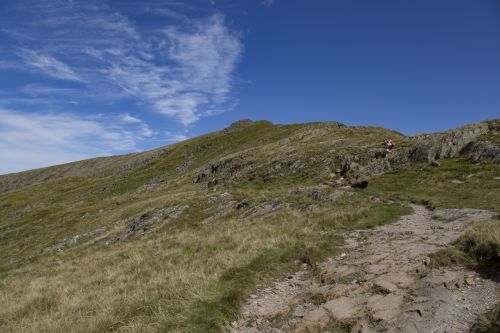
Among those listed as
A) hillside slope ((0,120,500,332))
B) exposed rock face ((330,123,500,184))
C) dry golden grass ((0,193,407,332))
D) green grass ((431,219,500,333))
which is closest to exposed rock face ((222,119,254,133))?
hillside slope ((0,120,500,332))

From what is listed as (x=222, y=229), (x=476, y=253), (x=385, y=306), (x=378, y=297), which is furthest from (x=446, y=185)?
(x=385, y=306)

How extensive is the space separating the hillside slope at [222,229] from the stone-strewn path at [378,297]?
94 cm

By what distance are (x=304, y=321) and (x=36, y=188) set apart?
139m

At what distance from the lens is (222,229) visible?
2552 centimetres

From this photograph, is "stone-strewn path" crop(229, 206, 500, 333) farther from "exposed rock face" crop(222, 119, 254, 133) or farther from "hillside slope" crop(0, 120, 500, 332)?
"exposed rock face" crop(222, 119, 254, 133)

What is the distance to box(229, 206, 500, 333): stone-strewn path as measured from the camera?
7.52 m

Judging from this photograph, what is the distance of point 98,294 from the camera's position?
45.9 ft

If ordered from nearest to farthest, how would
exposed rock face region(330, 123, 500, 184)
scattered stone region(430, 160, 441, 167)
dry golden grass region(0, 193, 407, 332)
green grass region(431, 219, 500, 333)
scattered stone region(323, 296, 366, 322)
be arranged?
scattered stone region(323, 296, 366, 322)
green grass region(431, 219, 500, 333)
dry golden grass region(0, 193, 407, 332)
scattered stone region(430, 160, 441, 167)
exposed rock face region(330, 123, 500, 184)

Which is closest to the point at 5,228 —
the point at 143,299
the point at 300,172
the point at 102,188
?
the point at 102,188

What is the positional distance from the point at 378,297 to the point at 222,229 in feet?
57.6

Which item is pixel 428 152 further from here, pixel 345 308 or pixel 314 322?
pixel 314 322

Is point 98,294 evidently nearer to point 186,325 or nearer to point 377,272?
point 186,325

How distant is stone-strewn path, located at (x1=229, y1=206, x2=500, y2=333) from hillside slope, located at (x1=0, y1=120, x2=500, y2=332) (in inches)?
36.8

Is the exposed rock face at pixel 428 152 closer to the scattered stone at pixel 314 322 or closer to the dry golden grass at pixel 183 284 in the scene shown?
the dry golden grass at pixel 183 284
